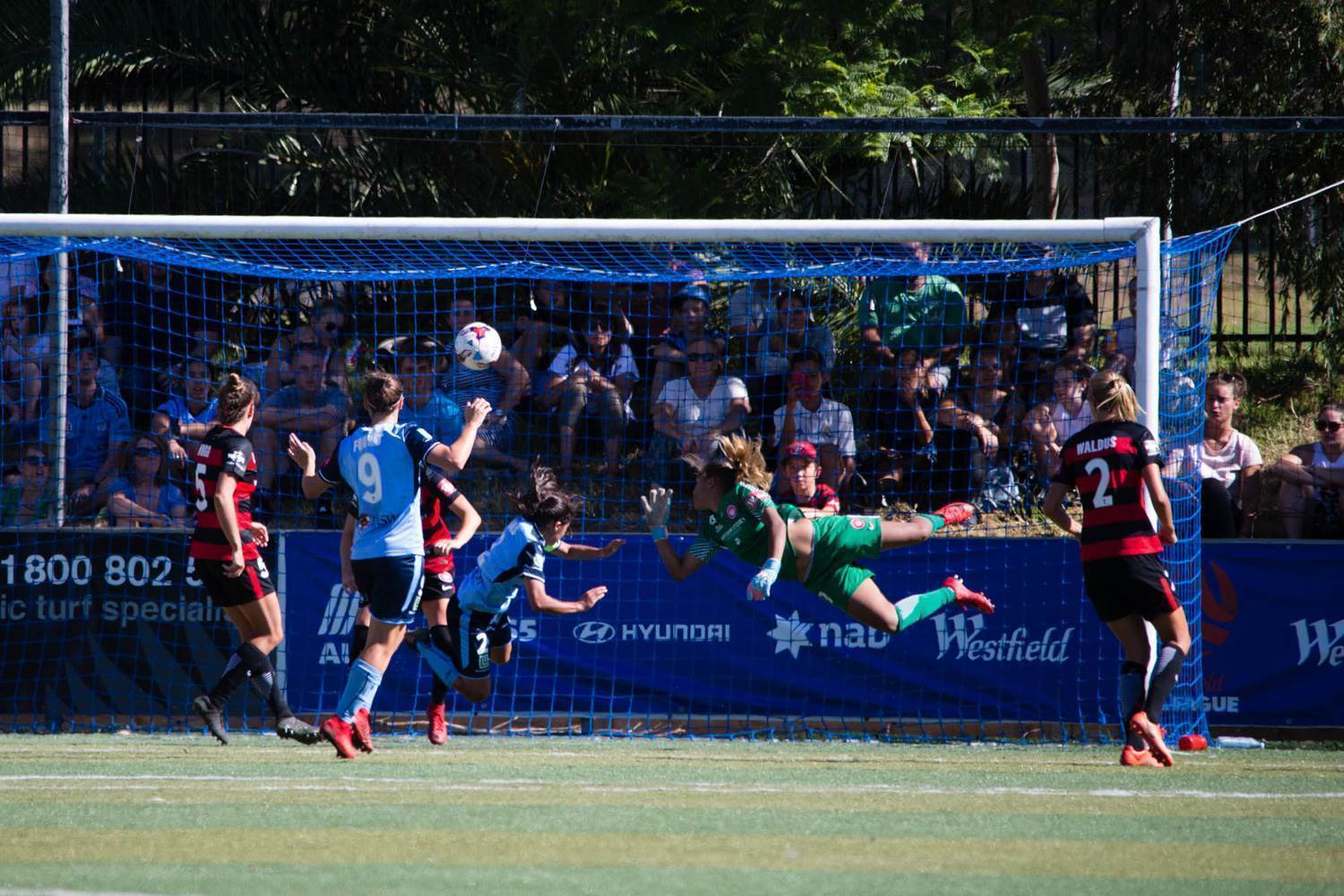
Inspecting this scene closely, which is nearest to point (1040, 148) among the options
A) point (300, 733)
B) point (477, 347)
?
point (477, 347)

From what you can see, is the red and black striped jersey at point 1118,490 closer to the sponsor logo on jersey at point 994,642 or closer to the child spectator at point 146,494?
the sponsor logo on jersey at point 994,642

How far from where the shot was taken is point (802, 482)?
10.2m

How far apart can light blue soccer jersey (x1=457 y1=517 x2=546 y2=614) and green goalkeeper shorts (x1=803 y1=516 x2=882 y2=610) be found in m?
1.69

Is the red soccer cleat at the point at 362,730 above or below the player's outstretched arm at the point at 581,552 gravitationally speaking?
→ below

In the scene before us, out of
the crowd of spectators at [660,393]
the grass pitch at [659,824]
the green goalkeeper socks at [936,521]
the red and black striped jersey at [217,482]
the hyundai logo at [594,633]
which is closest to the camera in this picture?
the grass pitch at [659,824]

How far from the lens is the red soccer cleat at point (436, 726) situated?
28.9 ft

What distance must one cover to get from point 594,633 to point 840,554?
6.90 feet

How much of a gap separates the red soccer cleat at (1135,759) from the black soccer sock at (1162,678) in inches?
8.2

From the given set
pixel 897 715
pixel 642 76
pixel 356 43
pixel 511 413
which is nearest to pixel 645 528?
pixel 511 413

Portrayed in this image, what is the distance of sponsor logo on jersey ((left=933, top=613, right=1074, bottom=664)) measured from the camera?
31.9ft

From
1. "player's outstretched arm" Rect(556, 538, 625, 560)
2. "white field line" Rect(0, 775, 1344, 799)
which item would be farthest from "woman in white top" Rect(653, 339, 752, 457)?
"white field line" Rect(0, 775, 1344, 799)

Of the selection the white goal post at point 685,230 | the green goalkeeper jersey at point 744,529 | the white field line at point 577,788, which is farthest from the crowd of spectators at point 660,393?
the white field line at point 577,788

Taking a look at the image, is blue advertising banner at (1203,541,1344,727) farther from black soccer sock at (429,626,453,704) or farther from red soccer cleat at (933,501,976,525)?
black soccer sock at (429,626,453,704)

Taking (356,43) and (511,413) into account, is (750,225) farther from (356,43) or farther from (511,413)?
(356,43)
